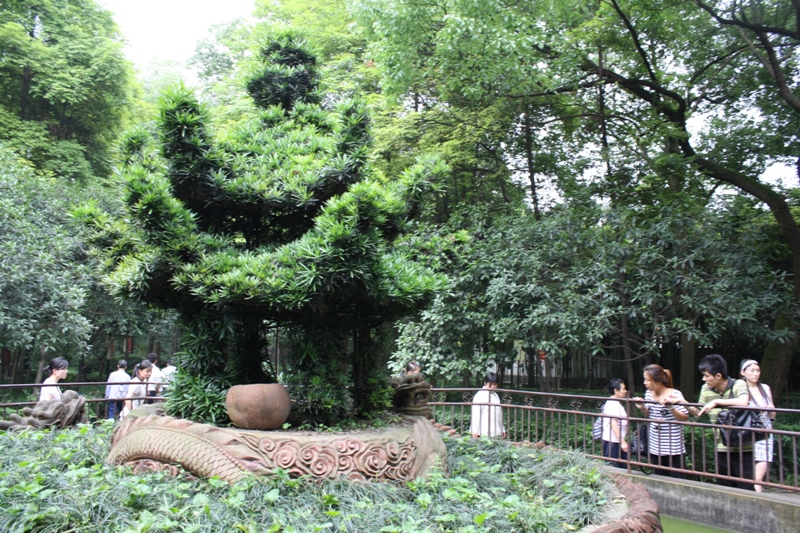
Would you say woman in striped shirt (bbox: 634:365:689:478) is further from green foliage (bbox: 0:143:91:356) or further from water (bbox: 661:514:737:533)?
green foliage (bbox: 0:143:91:356)

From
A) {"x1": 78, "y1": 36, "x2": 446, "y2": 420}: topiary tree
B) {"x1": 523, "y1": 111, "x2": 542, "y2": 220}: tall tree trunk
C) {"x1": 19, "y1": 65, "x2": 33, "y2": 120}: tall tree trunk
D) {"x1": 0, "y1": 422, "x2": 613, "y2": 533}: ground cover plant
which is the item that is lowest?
{"x1": 0, "y1": 422, "x2": 613, "y2": 533}: ground cover plant

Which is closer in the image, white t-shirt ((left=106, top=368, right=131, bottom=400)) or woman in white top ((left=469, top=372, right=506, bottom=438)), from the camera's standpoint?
woman in white top ((left=469, top=372, right=506, bottom=438))

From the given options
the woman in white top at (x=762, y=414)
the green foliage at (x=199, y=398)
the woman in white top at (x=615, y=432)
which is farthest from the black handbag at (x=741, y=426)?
the green foliage at (x=199, y=398)

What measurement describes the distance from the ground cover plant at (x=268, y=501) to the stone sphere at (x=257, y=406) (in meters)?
0.53

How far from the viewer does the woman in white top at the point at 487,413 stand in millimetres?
9102

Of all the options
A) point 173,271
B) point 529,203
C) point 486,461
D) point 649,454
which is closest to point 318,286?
point 173,271

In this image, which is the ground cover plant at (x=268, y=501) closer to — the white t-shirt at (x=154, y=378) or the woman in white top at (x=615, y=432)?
the woman in white top at (x=615, y=432)

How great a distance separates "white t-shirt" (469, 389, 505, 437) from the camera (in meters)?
9.14

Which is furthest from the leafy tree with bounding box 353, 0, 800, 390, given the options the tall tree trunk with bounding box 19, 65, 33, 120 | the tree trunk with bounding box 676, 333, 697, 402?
the tall tree trunk with bounding box 19, 65, 33, 120

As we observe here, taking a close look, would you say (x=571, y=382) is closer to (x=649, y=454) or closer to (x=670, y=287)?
(x=670, y=287)

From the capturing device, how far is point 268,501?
440cm

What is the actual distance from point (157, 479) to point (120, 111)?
19129mm

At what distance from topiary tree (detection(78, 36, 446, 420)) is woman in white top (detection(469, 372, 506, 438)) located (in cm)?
357

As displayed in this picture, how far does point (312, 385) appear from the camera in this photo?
212 inches
